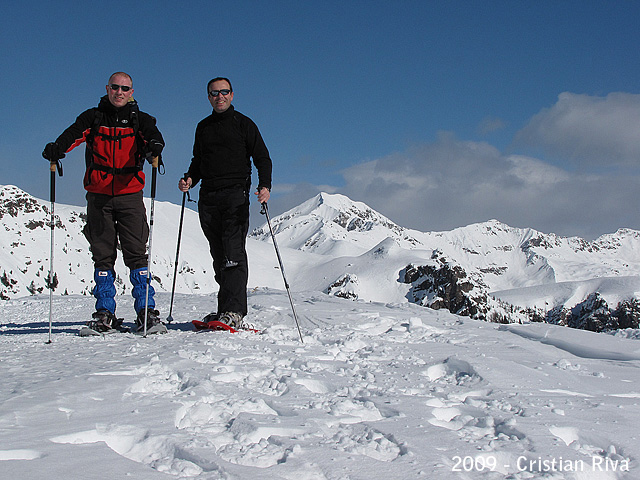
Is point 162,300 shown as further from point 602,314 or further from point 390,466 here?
point 602,314

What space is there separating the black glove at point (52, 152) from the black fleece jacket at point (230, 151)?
1.58 metres

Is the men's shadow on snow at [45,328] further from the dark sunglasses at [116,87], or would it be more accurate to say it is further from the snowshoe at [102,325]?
the dark sunglasses at [116,87]

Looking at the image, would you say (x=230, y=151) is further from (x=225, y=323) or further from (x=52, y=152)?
(x=225, y=323)

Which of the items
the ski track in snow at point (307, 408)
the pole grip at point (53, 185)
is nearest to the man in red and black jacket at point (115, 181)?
the pole grip at point (53, 185)

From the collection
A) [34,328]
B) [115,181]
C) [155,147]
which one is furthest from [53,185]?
[34,328]

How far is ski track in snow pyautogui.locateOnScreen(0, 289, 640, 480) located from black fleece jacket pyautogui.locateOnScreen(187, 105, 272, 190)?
190cm

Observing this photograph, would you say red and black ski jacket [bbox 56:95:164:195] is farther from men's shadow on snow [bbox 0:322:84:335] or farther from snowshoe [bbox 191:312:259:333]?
men's shadow on snow [bbox 0:322:84:335]

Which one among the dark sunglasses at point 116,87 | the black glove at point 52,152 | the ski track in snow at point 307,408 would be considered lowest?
the ski track in snow at point 307,408

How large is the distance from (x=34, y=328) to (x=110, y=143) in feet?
10.3

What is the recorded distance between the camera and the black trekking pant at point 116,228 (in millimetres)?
5828

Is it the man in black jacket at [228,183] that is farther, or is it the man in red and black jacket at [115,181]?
the man in black jacket at [228,183]

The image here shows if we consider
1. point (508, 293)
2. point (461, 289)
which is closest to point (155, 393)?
point (461, 289)

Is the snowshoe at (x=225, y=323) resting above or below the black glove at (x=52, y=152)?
below

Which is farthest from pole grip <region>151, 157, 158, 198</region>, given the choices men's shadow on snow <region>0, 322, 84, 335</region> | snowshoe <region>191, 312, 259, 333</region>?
men's shadow on snow <region>0, 322, 84, 335</region>
